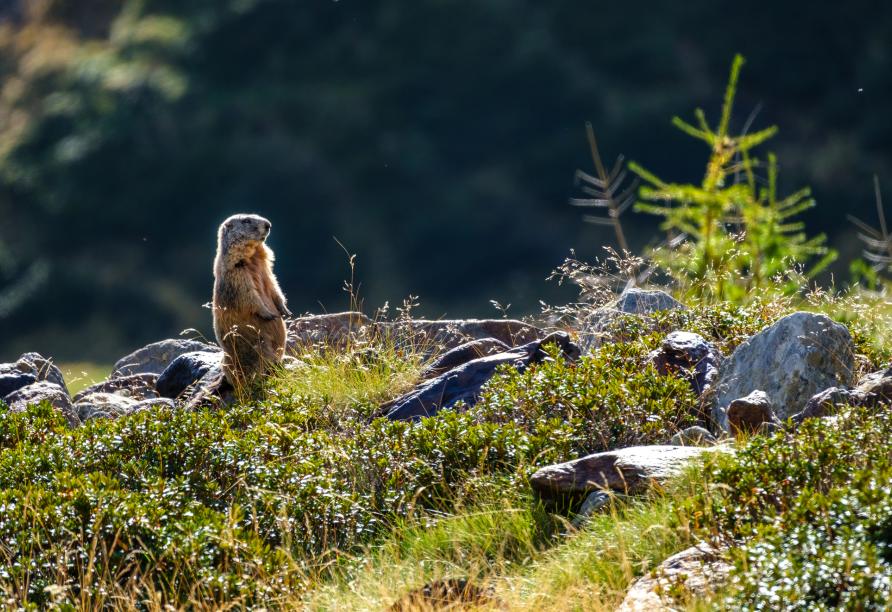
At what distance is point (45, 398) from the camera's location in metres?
10.3

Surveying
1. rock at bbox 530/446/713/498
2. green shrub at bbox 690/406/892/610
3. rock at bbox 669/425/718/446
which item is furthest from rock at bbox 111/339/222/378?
green shrub at bbox 690/406/892/610

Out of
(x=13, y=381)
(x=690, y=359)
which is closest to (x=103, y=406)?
(x=13, y=381)

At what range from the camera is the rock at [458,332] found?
11.8 meters

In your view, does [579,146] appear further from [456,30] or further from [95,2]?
[95,2]

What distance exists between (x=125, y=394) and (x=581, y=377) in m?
5.50

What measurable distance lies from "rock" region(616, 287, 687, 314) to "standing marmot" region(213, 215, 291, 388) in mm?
3219

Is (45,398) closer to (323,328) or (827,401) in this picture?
(323,328)

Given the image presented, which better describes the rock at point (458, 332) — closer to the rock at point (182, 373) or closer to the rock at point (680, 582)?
the rock at point (182, 373)

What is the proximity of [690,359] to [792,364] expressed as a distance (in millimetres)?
918

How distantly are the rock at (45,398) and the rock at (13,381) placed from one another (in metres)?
0.48

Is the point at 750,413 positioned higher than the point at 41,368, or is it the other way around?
the point at 41,368

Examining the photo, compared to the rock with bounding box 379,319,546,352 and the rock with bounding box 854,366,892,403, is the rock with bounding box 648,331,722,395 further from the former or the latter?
the rock with bounding box 379,319,546,352

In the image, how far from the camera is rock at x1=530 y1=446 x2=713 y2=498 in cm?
705

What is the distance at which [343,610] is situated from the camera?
6254 millimetres
